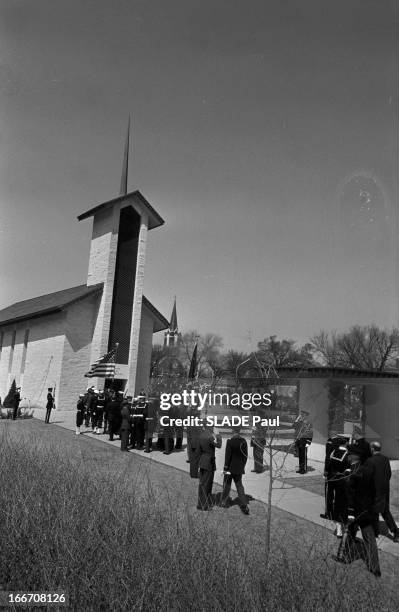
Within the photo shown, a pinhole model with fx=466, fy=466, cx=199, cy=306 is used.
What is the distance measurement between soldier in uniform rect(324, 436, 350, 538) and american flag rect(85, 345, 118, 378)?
21.0 m

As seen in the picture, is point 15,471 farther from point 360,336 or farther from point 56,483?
point 360,336

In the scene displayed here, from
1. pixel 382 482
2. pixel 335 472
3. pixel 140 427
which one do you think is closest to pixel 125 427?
pixel 140 427

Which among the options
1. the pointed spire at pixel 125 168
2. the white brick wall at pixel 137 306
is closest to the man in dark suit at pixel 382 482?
the white brick wall at pixel 137 306

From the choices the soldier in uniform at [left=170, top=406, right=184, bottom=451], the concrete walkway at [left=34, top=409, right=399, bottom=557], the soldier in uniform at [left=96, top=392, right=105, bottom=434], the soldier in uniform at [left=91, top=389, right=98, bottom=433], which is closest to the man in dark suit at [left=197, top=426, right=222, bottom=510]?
the concrete walkway at [left=34, top=409, right=399, bottom=557]

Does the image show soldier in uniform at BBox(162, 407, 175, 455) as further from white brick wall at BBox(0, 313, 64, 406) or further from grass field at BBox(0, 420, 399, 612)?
white brick wall at BBox(0, 313, 64, 406)

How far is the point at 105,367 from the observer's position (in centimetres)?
2844

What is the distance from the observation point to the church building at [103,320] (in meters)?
30.7

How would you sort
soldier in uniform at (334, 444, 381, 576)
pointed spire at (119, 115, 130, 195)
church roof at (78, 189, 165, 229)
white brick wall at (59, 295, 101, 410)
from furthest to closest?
pointed spire at (119, 115, 130, 195), church roof at (78, 189, 165, 229), white brick wall at (59, 295, 101, 410), soldier in uniform at (334, 444, 381, 576)

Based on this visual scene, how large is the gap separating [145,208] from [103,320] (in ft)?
29.3

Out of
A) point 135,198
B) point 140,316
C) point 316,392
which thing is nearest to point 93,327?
point 140,316

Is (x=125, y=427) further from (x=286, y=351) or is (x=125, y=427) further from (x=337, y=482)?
(x=286, y=351)

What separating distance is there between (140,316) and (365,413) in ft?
67.7

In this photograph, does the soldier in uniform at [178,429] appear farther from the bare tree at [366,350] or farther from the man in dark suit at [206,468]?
the bare tree at [366,350]

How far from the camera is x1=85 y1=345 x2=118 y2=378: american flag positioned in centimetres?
2838
